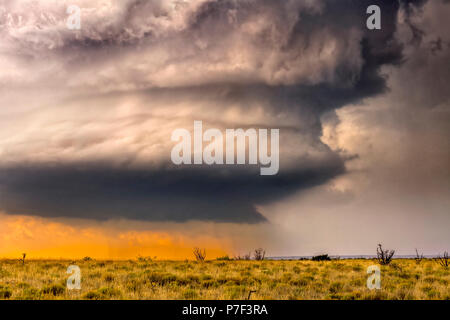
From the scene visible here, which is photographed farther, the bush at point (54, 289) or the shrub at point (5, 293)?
the bush at point (54, 289)

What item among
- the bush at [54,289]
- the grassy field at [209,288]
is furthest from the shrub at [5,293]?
the bush at [54,289]

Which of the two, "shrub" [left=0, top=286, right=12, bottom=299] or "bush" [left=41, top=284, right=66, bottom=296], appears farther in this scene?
"bush" [left=41, top=284, right=66, bottom=296]

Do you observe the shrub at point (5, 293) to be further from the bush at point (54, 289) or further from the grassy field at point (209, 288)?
the bush at point (54, 289)

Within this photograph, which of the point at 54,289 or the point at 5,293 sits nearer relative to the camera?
the point at 5,293

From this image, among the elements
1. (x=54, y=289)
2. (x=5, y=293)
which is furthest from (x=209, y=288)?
(x=5, y=293)

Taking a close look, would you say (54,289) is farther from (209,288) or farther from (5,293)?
(209,288)

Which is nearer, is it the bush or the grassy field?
the grassy field

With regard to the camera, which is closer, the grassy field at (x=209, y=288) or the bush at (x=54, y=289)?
the grassy field at (x=209, y=288)

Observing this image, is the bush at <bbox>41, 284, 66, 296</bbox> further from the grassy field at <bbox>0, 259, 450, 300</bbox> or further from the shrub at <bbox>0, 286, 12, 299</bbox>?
the shrub at <bbox>0, 286, 12, 299</bbox>

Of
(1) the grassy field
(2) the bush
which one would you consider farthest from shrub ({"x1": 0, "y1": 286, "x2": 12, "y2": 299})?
(2) the bush
